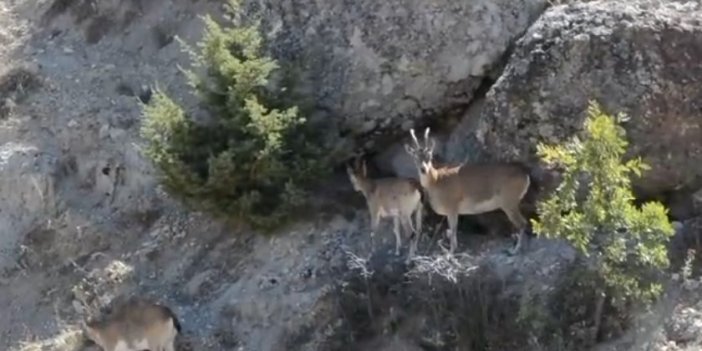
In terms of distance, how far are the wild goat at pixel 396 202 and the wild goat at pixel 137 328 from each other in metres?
2.37

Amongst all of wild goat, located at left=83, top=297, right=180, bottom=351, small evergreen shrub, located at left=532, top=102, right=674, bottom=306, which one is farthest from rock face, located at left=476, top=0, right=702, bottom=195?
wild goat, located at left=83, top=297, right=180, bottom=351

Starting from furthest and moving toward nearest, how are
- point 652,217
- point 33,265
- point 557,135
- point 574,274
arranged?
point 33,265 → point 557,135 → point 574,274 → point 652,217

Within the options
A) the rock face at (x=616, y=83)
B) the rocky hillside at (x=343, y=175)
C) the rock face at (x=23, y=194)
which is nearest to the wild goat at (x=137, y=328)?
the rocky hillside at (x=343, y=175)

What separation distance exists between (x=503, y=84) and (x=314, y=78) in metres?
2.49

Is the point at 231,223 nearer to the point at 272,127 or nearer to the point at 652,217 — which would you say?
the point at 272,127

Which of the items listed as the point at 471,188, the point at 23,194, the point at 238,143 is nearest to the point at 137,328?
the point at 238,143

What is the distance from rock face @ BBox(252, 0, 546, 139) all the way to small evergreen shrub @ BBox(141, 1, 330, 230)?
2.00 feet

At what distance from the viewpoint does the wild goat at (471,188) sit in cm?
1417

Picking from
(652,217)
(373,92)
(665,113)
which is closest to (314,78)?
(373,92)

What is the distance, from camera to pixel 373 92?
15.8 metres

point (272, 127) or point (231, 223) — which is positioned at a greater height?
point (272, 127)

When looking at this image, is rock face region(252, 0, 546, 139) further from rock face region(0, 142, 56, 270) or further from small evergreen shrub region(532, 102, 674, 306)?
rock face region(0, 142, 56, 270)

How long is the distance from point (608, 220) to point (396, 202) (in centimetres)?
314

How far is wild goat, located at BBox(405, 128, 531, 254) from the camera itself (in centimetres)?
1417
